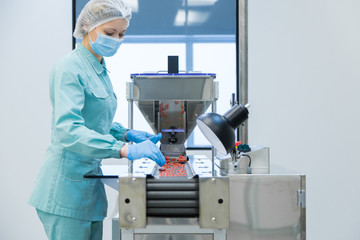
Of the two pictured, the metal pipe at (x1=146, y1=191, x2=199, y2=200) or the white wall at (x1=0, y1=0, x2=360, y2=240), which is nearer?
the metal pipe at (x1=146, y1=191, x2=199, y2=200)

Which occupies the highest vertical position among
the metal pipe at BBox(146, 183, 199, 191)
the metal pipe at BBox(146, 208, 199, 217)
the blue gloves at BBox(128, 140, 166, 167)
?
the blue gloves at BBox(128, 140, 166, 167)

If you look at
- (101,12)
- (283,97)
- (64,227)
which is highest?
(101,12)

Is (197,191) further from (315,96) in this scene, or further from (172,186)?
(315,96)

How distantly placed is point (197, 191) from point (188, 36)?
1739mm

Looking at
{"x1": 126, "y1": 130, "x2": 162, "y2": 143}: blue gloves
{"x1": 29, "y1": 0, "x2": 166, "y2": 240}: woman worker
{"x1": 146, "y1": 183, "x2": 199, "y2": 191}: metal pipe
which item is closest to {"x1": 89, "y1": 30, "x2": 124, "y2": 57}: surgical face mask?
{"x1": 29, "y1": 0, "x2": 166, "y2": 240}: woman worker

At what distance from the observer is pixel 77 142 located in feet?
3.32

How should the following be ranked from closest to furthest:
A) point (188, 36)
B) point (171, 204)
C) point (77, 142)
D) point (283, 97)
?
point (171, 204) → point (77, 142) → point (283, 97) → point (188, 36)

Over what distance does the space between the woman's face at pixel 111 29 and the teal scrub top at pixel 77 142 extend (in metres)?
0.08

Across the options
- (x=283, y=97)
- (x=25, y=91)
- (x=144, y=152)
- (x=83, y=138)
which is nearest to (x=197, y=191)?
(x=144, y=152)

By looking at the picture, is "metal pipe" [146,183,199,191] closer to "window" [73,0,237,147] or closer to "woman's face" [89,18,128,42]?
"woman's face" [89,18,128,42]

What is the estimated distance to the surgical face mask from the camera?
126 cm

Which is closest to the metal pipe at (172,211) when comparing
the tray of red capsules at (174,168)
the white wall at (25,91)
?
the tray of red capsules at (174,168)

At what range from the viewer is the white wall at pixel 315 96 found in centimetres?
229

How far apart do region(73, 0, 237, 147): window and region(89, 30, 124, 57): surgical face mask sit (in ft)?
3.69
